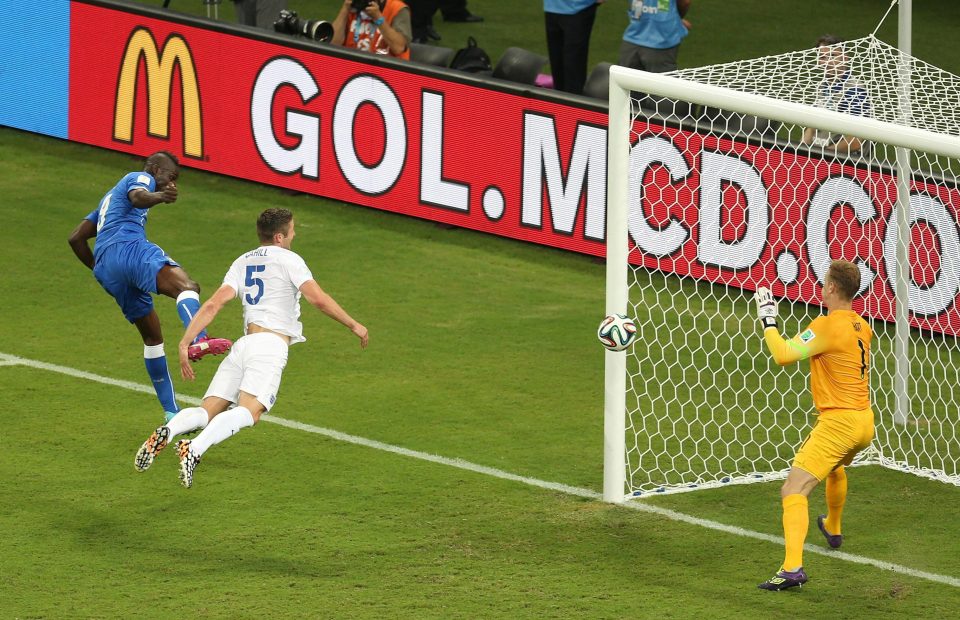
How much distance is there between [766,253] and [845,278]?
4580 millimetres

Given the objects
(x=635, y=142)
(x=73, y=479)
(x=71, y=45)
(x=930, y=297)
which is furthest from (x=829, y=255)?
(x=71, y=45)

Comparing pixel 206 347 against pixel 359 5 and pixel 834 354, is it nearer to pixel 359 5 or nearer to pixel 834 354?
pixel 834 354

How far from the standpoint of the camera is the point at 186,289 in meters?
10.1

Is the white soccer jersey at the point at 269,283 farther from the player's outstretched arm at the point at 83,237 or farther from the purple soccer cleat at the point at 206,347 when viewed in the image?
the player's outstretched arm at the point at 83,237

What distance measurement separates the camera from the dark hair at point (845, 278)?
323 inches

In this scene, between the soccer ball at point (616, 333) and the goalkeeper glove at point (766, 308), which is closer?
the goalkeeper glove at point (766, 308)

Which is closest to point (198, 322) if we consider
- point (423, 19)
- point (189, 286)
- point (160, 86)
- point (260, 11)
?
point (189, 286)

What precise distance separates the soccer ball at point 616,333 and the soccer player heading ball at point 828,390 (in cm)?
94

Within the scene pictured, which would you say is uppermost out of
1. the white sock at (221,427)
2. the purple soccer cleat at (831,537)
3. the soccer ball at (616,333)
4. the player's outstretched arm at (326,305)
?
the player's outstretched arm at (326,305)

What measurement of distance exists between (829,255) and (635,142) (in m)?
1.86

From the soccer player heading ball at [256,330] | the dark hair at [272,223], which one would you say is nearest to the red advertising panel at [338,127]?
the dark hair at [272,223]

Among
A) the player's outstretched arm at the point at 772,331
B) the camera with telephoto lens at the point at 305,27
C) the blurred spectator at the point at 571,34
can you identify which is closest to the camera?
the player's outstretched arm at the point at 772,331

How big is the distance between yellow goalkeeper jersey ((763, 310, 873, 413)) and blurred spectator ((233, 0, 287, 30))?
1015cm

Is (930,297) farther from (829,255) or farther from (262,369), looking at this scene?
(262,369)
